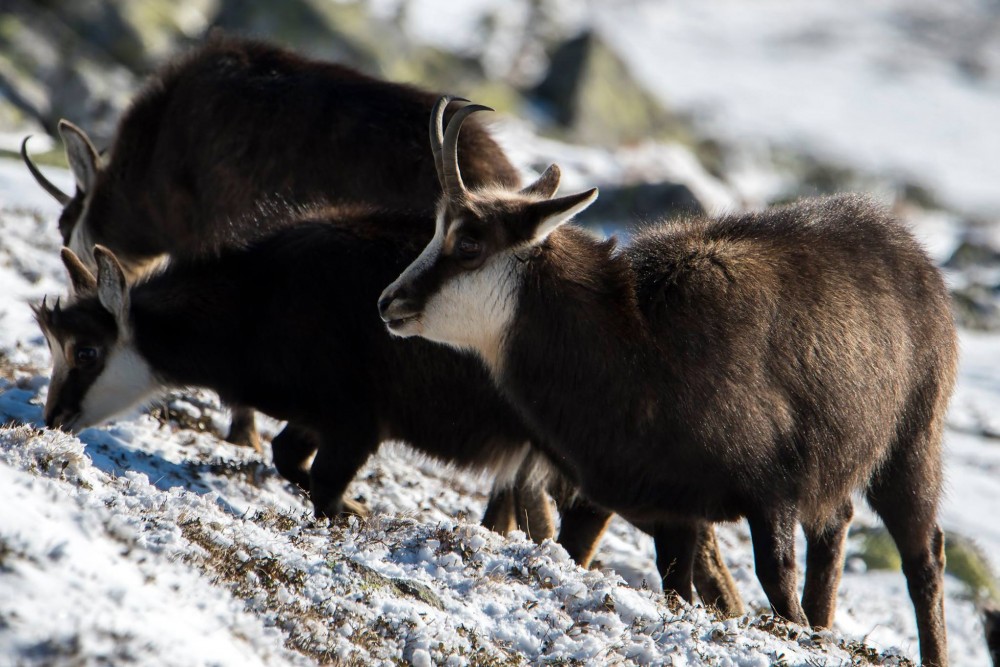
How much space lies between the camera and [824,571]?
6.88 meters

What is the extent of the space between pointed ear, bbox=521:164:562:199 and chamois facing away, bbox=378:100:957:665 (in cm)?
26

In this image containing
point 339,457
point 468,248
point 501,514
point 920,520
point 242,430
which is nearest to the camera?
point 468,248

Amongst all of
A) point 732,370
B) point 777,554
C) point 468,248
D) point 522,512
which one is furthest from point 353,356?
point 777,554

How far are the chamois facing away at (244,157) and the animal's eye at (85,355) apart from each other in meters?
0.70

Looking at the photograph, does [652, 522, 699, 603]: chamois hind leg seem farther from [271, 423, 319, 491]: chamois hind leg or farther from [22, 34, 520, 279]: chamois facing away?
[22, 34, 520, 279]: chamois facing away

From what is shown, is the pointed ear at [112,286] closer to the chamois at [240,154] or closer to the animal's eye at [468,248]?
the chamois at [240,154]

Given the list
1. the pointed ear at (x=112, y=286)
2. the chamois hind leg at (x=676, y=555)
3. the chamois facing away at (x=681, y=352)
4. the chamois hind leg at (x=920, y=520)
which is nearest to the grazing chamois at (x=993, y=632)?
the chamois hind leg at (x=920, y=520)

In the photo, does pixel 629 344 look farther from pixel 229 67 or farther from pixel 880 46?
pixel 880 46

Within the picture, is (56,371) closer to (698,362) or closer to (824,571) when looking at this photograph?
(698,362)

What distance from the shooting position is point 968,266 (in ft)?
73.4

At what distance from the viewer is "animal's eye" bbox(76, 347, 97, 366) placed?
683 cm

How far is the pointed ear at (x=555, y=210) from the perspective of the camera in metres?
5.39

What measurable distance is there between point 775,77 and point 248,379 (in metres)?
61.1

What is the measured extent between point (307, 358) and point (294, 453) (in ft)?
2.75
